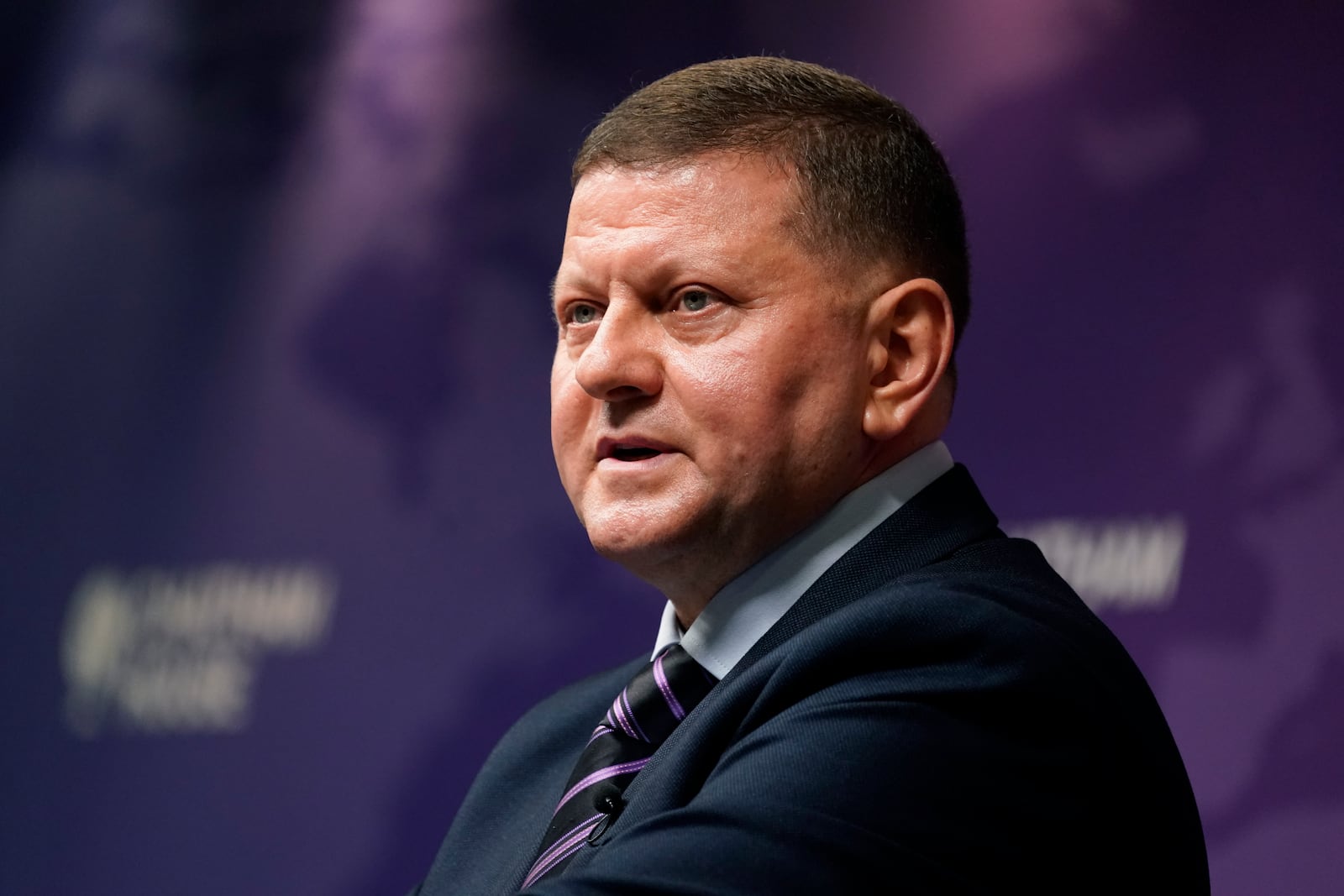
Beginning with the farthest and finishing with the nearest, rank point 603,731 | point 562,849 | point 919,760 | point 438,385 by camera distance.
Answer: point 438,385
point 603,731
point 562,849
point 919,760

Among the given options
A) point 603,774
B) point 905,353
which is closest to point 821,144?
point 905,353

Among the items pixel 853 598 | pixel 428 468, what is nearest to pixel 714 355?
pixel 853 598

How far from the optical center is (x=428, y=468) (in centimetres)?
337

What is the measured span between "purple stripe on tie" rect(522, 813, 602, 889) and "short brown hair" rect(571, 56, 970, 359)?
64 cm

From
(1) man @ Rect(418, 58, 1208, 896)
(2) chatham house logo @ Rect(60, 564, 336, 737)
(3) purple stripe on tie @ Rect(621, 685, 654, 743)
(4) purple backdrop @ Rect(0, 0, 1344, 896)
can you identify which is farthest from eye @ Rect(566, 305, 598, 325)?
(2) chatham house logo @ Rect(60, 564, 336, 737)

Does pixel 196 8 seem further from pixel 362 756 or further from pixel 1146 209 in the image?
pixel 1146 209

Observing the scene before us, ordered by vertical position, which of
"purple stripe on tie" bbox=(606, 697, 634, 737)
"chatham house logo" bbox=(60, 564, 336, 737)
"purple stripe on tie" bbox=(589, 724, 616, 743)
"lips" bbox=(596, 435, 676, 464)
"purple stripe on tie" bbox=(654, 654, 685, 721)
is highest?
"lips" bbox=(596, 435, 676, 464)

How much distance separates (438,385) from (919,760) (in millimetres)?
2338

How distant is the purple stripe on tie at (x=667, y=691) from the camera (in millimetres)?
1570

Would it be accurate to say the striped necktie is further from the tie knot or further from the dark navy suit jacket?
the dark navy suit jacket

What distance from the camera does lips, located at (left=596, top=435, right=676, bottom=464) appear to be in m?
1.57

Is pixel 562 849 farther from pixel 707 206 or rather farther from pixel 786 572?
pixel 707 206

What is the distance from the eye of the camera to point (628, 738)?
1.61 m

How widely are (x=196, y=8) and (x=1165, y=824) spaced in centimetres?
317
